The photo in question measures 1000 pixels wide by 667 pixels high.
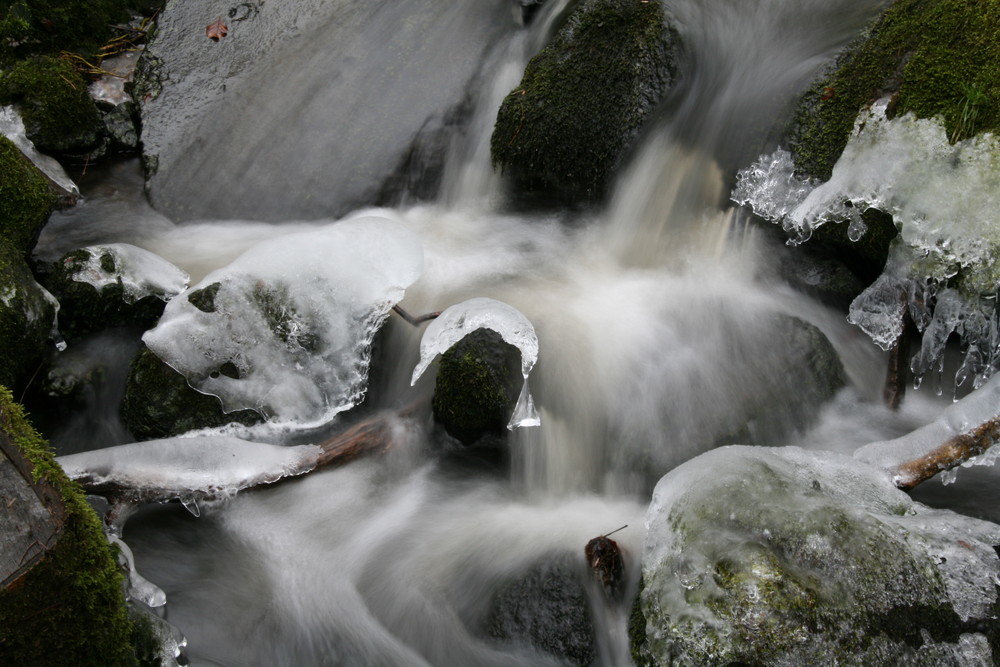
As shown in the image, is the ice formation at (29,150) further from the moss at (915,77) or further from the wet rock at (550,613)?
the moss at (915,77)

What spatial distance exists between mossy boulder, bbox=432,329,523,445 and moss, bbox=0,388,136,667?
1.68 meters

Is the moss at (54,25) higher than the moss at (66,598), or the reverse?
the moss at (54,25)

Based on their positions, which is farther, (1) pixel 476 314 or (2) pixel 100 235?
(2) pixel 100 235

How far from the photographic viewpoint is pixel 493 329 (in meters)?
3.86

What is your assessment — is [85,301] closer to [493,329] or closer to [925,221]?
[493,329]

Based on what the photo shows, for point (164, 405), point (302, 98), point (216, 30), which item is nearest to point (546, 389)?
point (164, 405)

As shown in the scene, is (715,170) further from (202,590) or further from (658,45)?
(202,590)

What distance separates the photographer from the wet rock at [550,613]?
3217 millimetres

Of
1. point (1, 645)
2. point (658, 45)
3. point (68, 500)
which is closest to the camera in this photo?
point (1, 645)

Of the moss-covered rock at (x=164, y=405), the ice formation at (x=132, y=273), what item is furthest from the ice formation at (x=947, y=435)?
the ice formation at (x=132, y=273)

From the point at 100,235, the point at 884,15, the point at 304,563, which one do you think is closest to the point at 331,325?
the point at 304,563

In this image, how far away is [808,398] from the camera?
3.93m

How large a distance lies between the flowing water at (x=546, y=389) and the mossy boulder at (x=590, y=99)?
165mm

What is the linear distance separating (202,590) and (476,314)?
5.91 feet
